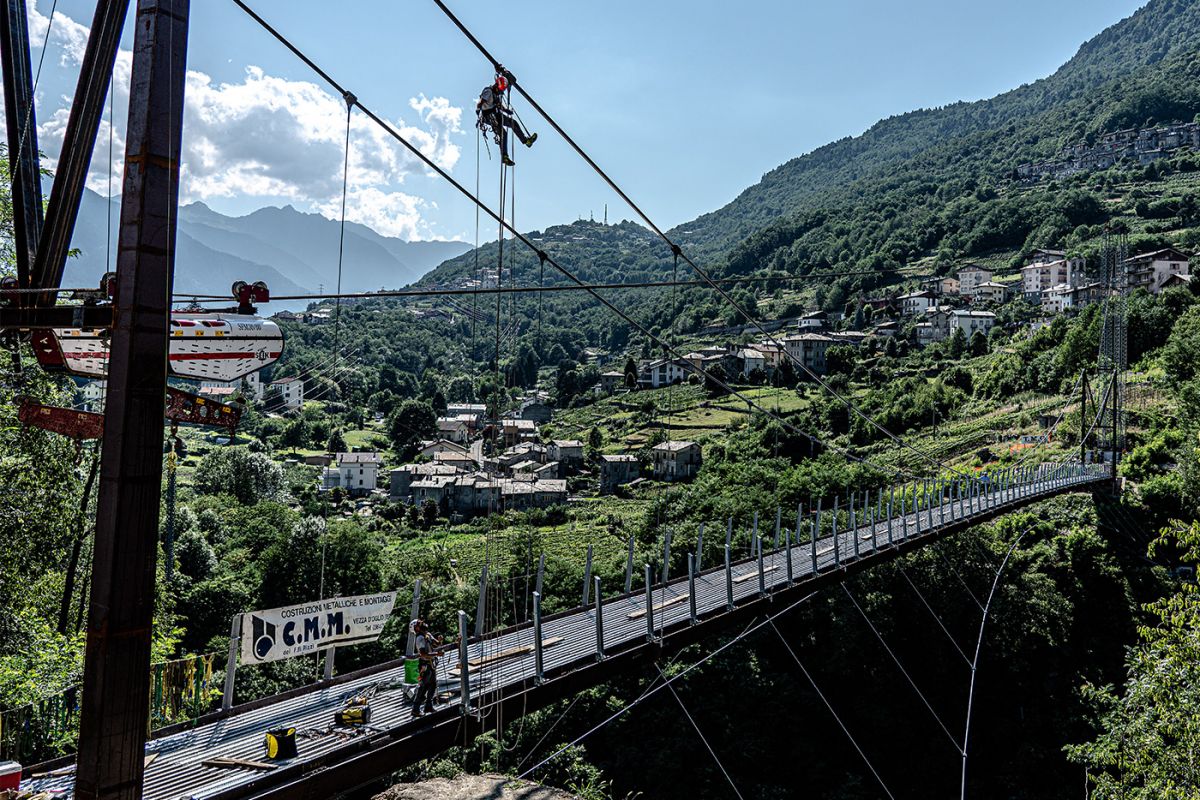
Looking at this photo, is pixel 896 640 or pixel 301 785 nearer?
pixel 301 785

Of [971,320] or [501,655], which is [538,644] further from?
[971,320]

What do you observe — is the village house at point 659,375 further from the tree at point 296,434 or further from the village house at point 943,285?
the tree at point 296,434

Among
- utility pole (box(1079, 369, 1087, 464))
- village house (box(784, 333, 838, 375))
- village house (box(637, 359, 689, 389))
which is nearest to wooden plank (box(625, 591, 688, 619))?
utility pole (box(1079, 369, 1087, 464))

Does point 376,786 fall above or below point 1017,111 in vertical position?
below

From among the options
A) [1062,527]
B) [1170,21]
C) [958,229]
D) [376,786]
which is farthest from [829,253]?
[1170,21]

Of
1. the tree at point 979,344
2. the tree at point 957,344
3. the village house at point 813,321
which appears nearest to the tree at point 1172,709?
the tree at point 957,344

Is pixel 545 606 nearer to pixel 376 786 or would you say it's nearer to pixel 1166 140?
pixel 376 786
